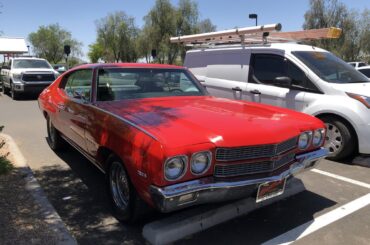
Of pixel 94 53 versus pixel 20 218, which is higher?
pixel 94 53

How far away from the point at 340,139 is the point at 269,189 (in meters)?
3.07

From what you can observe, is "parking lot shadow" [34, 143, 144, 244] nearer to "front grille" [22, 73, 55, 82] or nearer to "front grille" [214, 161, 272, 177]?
"front grille" [214, 161, 272, 177]

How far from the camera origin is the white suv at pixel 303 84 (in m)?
6.02

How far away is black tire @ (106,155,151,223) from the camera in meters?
3.64

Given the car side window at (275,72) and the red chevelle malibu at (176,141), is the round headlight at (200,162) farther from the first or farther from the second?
the car side window at (275,72)

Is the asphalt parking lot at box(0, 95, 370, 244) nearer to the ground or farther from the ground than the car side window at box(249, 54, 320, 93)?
nearer to the ground

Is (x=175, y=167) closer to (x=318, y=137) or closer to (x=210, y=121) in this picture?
(x=210, y=121)

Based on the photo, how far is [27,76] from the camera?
53.9 ft

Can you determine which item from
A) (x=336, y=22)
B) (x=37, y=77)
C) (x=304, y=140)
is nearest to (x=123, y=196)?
(x=304, y=140)

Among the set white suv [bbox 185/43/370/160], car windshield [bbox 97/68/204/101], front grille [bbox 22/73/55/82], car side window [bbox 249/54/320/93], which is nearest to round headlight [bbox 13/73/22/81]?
front grille [bbox 22/73/55/82]

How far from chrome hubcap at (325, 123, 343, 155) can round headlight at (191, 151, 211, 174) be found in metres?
3.54

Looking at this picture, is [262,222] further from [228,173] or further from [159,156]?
[159,156]

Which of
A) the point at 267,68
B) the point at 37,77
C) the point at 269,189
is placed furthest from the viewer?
the point at 37,77

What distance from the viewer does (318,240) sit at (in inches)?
142
